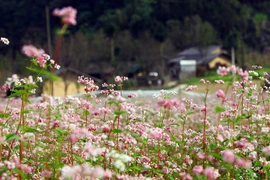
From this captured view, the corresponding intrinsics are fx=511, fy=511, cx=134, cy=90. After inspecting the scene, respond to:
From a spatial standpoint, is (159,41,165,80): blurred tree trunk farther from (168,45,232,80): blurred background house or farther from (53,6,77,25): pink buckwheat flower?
(53,6,77,25): pink buckwheat flower

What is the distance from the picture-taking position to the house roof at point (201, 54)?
52453 mm

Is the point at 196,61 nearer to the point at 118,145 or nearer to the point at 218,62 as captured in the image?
the point at 218,62

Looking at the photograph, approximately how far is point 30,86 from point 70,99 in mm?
404

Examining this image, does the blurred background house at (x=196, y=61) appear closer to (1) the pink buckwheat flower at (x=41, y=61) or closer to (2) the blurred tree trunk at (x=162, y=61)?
(2) the blurred tree trunk at (x=162, y=61)

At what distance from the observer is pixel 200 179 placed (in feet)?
11.2

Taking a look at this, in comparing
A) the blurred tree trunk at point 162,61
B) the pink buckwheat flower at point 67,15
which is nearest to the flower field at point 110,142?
the pink buckwheat flower at point 67,15

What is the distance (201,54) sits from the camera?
54156 millimetres

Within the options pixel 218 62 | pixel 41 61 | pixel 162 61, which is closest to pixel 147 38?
pixel 162 61

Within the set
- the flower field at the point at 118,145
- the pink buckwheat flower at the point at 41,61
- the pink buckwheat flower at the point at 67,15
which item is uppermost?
the pink buckwheat flower at the point at 67,15

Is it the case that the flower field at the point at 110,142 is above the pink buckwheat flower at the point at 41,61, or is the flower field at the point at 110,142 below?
below

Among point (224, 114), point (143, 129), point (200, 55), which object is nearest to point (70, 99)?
point (143, 129)

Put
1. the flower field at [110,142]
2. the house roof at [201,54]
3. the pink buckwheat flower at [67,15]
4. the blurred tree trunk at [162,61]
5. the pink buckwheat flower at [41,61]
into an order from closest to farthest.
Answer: the pink buckwheat flower at [67,15]
the flower field at [110,142]
the pink buckwheat flower at [41,61]
the blurred tree trunk at [162,61]
the house roof at [201,54]

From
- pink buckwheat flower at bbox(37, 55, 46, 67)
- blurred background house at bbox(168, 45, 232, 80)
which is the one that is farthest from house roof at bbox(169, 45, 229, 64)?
pink buckwheat flower at bbox(37, 55, 46, 67)

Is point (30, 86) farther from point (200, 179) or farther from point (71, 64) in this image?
point (71, 64)
